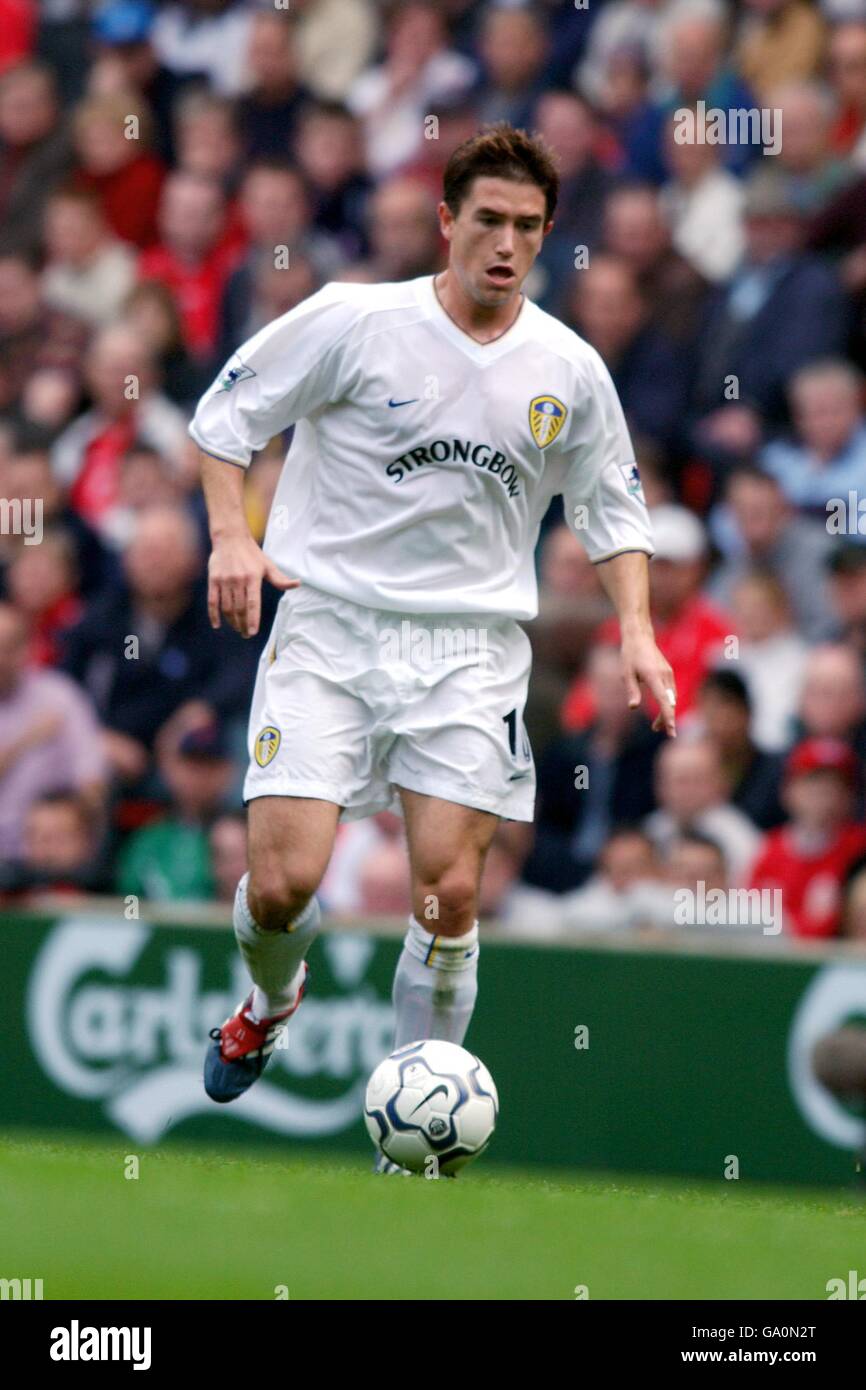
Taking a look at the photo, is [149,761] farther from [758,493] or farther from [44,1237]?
[44,1237]

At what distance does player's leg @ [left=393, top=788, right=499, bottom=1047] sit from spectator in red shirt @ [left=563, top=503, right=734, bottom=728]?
401cm

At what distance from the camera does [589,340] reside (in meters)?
12.6

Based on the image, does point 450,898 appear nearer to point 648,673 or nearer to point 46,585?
point 648,673

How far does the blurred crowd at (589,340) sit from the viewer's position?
36.9ft

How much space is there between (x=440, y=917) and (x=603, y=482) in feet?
4.64

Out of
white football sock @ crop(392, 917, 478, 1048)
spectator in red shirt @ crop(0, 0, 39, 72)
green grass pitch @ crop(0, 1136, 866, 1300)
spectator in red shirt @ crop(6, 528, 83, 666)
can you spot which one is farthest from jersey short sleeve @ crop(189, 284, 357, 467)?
spectator in red shirt @ crop(0, 0, 39, 72)

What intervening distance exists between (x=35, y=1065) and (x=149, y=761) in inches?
72.7

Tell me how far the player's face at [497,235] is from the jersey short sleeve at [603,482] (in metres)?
0.45

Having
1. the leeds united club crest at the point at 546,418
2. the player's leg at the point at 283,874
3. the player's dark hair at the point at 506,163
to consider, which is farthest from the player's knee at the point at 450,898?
the player's dark hair at the point at 506,163

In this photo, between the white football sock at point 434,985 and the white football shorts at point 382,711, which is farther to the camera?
the white football sock at point 434,985

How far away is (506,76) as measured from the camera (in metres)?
13.6

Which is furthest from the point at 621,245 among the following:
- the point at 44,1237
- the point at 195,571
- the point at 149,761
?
the point at 44,1237

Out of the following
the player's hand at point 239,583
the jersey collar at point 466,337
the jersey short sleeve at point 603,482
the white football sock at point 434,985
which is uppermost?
the jersey collar at point 466,337

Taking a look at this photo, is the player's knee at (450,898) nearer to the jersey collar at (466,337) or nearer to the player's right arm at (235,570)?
the player's right arm at (235,570)
